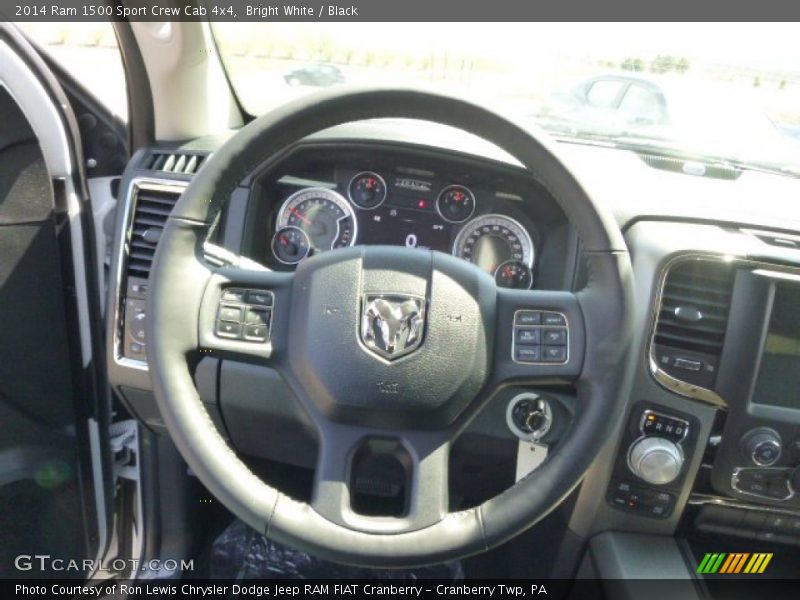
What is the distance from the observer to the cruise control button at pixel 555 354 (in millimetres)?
1232

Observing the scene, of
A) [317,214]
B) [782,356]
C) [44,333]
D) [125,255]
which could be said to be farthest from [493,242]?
[44,333]

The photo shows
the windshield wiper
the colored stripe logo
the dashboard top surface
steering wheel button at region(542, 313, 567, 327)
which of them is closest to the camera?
steering wheel button at region(542, 313, 567, 327)

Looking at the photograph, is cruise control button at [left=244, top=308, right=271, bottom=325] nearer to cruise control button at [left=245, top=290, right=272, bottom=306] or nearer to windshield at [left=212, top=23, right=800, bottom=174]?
cruise control button at [left=245, top=290, right=272, bottom=306]

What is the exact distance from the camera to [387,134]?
69.0 inches

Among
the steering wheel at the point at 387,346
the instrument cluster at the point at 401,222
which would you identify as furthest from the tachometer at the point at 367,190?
the steering wheel at the point at 387,346

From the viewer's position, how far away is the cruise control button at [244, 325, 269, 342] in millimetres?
1272

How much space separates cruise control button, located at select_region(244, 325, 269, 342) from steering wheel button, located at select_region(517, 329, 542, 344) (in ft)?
1.51

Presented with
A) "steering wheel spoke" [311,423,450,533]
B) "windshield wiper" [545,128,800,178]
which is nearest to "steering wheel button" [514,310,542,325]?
"steering wheel spoke" [311,423,450,533]

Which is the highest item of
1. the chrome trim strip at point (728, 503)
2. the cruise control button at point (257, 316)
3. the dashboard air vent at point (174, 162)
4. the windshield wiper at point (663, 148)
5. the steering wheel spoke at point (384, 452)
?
the windshield wiper at point (663, 148)

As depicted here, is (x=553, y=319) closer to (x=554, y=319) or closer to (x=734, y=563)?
(x=554, y=319)

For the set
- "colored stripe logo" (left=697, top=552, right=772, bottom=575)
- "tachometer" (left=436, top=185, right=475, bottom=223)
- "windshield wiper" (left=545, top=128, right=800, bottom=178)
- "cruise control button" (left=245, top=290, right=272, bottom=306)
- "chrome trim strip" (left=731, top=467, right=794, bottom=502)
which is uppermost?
"windshield wiper" (left=545, top=128, right=800, bottom=178)

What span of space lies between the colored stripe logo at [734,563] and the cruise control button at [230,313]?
128cm

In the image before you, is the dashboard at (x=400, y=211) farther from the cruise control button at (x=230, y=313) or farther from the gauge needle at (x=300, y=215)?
the cruise control button at (x=230, y=313)

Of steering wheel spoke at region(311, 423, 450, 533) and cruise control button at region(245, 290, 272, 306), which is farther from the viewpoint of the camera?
cruise control button at region(245, 290, 272, 306)
